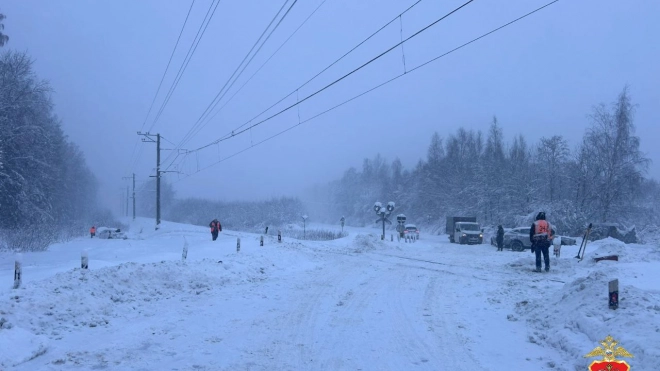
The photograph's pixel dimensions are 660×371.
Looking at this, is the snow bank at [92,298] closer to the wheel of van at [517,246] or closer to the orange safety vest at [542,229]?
the orange safety vest at [542,229]

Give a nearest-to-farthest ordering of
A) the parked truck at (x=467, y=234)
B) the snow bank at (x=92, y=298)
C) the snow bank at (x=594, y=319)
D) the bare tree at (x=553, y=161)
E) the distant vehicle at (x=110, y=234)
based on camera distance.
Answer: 1. the snow bank at (x=594, y=319)
2. the snow bank at (x=92, y=298)
3. the parked truck at (x=467, y=234)
4. the distant vehicle at (x=110, y=234)
5. the bare tree at (x=553, y=161)

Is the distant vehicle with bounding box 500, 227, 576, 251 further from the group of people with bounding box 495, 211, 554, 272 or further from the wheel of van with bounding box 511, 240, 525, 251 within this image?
the group of people with bounding box 495, 211, 554, 272

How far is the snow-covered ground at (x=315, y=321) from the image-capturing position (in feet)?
22.8

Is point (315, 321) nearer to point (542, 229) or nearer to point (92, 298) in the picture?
point (92, 298)

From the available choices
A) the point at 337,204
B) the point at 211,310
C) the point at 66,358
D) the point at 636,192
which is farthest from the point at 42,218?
the point at 337,204

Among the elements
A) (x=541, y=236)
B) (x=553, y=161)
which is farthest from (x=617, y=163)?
(x=541, y=236)

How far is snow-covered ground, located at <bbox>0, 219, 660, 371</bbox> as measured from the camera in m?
6.95

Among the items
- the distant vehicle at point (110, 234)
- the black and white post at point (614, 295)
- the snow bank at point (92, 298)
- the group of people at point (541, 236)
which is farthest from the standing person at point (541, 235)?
the distant vehicle at point (110, 234)

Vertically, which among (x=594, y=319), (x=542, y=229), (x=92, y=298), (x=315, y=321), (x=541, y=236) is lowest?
(x=315, y=321)

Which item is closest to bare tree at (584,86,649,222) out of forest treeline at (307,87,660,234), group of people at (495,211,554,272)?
forest treeline at (307,87,660,234)

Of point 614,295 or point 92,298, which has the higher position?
point 614,295

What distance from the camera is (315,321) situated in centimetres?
978

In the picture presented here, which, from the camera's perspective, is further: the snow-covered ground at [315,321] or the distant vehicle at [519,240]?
the distant vehicle at [519,240]

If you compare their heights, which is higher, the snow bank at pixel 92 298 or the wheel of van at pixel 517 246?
the snow bank at pixel 92 298
